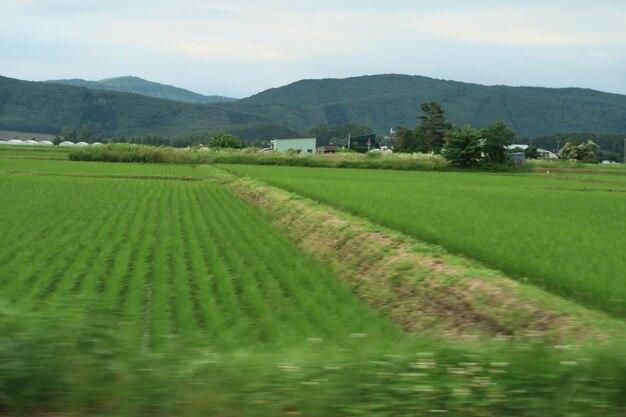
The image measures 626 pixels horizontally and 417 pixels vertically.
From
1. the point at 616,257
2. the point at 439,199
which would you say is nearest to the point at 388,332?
the point at 616,257

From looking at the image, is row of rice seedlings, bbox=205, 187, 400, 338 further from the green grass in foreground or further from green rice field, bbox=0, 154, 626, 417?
the green grass in foreground

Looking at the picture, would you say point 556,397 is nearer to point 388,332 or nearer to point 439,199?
point 388,332

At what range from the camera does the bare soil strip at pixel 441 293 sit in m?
7.27

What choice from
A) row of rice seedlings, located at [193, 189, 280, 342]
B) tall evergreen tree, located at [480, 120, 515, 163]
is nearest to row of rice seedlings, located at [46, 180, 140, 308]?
row of rice seedlings, located at [193, 189, 280, 342]

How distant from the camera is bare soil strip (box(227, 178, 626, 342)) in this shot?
7.27 meters

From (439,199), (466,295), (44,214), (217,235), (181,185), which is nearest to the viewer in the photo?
(466,295)

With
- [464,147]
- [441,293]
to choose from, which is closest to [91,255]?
[441,293]

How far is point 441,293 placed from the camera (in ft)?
30.2

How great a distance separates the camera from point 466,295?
8766 millimetres

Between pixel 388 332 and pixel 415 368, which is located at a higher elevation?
pixel 415 368

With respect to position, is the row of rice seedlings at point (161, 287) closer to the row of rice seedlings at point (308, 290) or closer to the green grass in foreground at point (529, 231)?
the row of rice seedlings at point (308, 290)

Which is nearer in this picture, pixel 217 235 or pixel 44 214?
pixel 217 235

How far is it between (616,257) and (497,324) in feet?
13.6

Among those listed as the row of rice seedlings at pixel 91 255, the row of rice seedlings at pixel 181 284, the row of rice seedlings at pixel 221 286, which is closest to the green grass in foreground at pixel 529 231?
the row of rice seedlings at pixel 221 286
